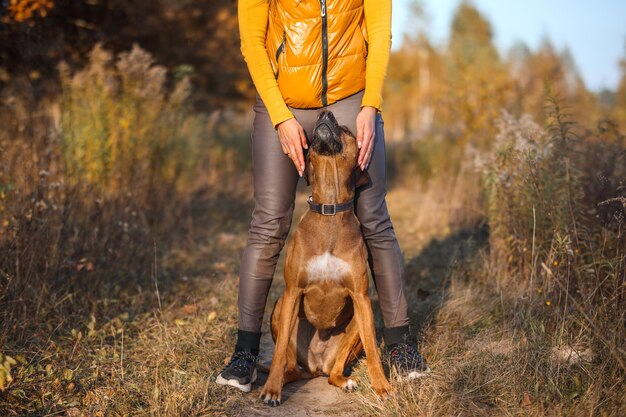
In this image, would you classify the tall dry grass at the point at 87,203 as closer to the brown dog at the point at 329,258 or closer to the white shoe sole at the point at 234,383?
the white shoe sole at the point at 234,383

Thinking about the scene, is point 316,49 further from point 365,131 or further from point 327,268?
point 327,268

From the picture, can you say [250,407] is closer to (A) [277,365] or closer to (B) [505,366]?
(A) [277,365]

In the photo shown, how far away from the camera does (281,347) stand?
317 cm

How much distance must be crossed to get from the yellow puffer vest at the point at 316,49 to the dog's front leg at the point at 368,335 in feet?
3.55

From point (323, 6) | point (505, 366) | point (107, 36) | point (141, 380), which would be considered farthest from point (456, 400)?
point (107, 36)

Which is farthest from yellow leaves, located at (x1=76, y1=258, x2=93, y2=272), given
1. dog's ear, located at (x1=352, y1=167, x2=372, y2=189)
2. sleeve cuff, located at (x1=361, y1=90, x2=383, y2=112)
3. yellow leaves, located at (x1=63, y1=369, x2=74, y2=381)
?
sleeve cuff, located at (x1=361, y1=90, x2=383, y2=112)

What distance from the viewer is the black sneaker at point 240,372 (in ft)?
10.5

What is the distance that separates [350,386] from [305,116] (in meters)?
1.50

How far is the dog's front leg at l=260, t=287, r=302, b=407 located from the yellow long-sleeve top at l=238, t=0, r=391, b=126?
3.36 ft

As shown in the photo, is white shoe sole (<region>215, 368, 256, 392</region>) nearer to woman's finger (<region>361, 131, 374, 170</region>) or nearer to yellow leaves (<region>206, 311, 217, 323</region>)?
yellow leaves (<region>206, 311, 217, 323</region>)

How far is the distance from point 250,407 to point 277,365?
0.82 feet

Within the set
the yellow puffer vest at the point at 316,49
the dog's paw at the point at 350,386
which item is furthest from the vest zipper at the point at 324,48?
the dog's paw at the point at 350,386

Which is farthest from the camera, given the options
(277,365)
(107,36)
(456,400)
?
(107,36)

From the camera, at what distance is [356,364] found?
3.68 meters
